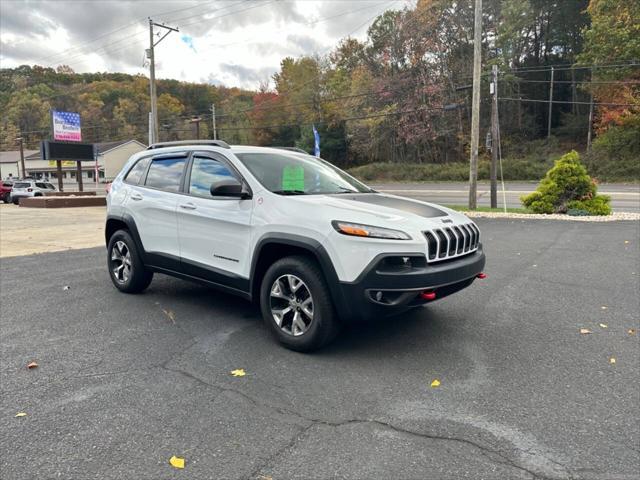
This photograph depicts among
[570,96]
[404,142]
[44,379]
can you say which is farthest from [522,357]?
[570,96]

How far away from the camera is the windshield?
4317mm

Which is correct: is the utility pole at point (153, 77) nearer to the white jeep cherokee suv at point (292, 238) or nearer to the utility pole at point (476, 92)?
the utility pole at point (476, 92)

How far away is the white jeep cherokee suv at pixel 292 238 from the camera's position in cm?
351

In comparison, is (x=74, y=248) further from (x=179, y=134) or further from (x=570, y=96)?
(x=179, y=134)

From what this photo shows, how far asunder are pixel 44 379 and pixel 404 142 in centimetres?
4726

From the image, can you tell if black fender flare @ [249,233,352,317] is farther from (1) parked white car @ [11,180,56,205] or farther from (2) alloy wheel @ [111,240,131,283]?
(1) parked white car @ [11,180,56,205]

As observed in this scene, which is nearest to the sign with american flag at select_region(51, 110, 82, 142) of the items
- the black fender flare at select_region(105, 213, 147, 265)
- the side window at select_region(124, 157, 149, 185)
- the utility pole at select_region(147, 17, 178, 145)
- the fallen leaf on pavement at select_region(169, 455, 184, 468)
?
the utility pole at select_region(147, 17, 178, 145)

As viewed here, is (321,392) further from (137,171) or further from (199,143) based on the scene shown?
(137,171)

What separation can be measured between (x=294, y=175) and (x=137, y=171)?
2.35 m

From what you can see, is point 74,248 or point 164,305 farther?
point 74,248

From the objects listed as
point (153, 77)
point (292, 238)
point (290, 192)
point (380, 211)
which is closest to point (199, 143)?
point (290, 192)

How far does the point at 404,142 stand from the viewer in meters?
48.1

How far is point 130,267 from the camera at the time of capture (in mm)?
5676

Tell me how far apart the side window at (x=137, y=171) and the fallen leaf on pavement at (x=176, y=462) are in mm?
3921
